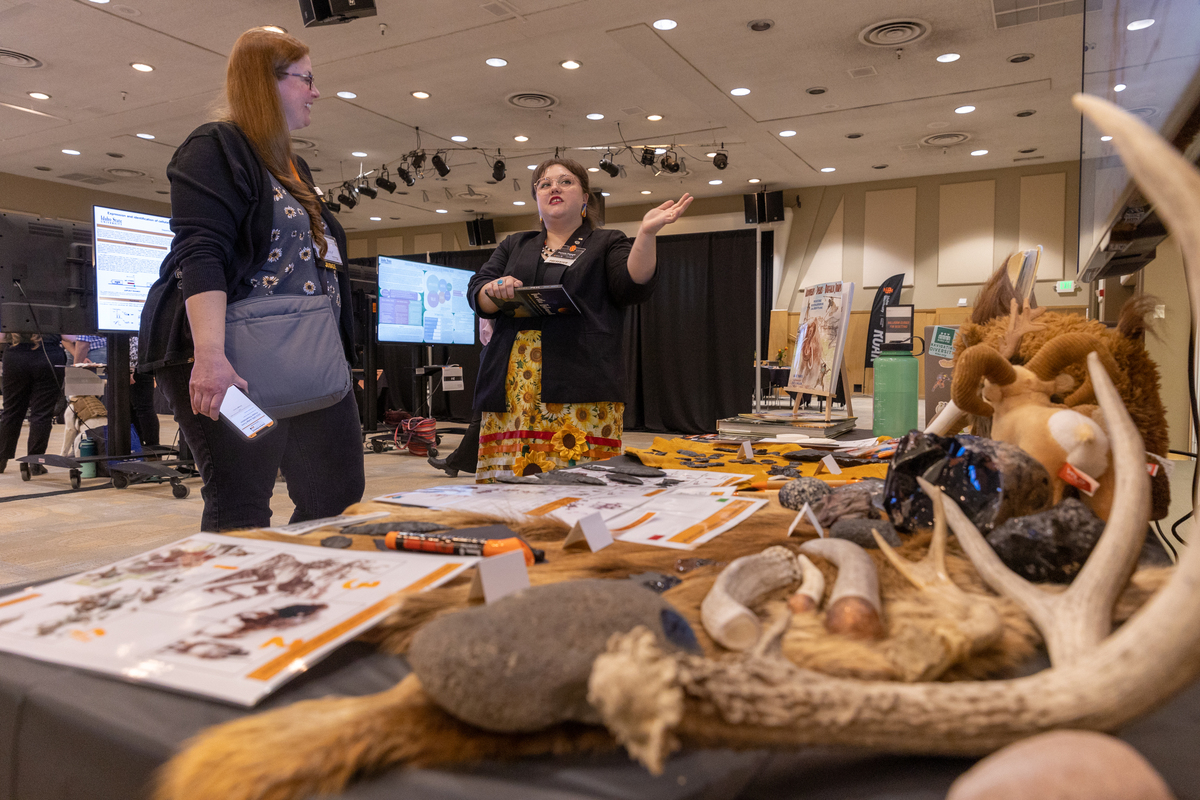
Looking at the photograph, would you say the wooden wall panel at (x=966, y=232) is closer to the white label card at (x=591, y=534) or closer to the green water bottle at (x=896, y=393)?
the green water bottle at (x=896, y=393)

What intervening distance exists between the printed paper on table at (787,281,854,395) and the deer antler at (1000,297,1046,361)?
2187mm

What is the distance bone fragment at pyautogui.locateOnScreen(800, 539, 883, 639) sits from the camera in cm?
48

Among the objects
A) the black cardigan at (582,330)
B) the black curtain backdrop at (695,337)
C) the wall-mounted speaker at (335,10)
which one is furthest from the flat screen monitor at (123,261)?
the black curtain backdrop at (695,337)

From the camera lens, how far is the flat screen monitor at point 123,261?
3.62m

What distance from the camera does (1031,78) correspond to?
6.12m

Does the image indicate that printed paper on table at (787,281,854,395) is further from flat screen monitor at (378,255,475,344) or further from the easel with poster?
flat screen monitor at (378,255,475,344)

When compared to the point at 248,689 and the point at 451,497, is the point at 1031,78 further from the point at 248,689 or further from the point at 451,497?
the point at 248,689

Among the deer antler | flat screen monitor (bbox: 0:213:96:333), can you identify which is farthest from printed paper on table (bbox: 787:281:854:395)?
flat screen monitor (bbox: 0:213:96:333)

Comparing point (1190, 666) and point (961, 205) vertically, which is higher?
point (961, 205)

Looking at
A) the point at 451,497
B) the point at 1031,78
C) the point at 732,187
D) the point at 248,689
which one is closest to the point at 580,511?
the point at 451,497

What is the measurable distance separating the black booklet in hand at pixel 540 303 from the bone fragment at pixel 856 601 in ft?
4.42

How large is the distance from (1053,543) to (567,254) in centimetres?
162

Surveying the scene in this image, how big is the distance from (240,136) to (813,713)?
4.61 ft

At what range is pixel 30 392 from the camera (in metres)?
4.64
